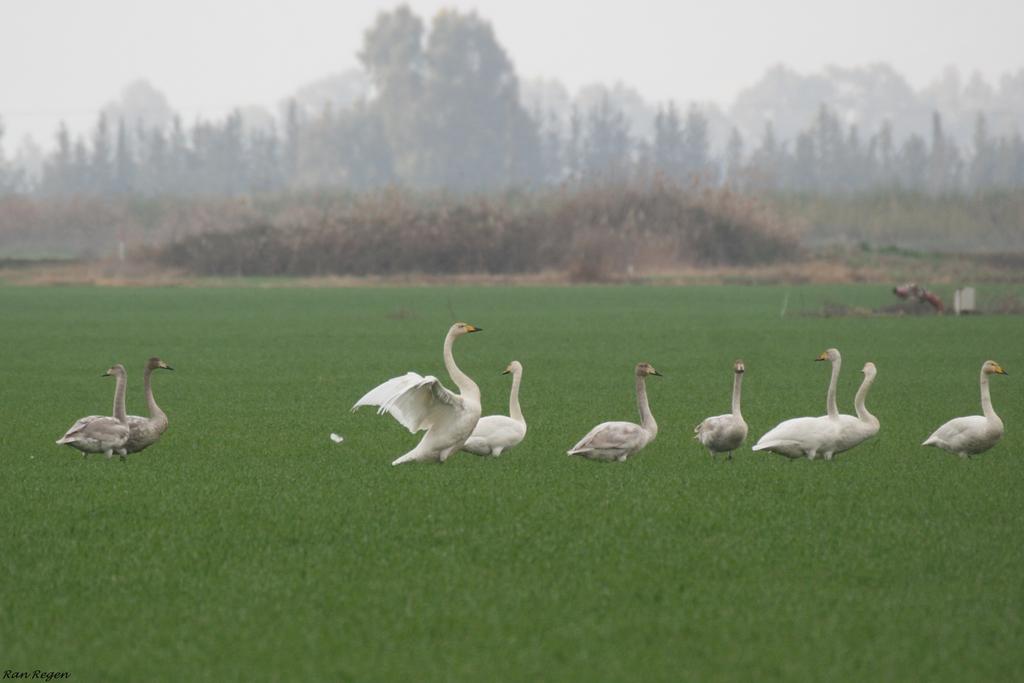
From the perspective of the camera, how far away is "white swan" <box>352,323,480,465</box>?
36.7 ft

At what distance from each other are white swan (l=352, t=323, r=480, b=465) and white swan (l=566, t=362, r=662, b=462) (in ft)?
3.01

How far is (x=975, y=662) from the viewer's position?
6734mm

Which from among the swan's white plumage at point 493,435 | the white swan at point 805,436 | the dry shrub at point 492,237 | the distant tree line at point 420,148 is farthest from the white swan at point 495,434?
the distant tree line at point 420,148

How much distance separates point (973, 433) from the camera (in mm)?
12383

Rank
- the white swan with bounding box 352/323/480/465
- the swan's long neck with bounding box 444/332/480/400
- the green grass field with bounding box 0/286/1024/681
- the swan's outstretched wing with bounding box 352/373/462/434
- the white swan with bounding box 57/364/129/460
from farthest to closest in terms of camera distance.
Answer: the white swan with bounding box 57/364/129/460
the swan's long neck with bounding box 444/332/480/400
the white swan with bounding box 352/323/480/465
the swan's outstretched wing with bounding box 352/373/462/434
the green grass field with bounding box 0/286/1024/681

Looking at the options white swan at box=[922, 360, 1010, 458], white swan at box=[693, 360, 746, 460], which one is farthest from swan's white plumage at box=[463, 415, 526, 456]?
white swan at box=[922, 360, 1010, 458]

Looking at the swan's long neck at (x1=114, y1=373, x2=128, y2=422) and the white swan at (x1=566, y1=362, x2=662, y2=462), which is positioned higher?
the swan's long neck at (x1=114, y1=373, x2=128, y2=422)

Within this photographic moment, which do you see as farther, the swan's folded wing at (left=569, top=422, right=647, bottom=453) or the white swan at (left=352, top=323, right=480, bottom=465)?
the swan's folded wing at (left=569, top=422, right=647, bottom=453)

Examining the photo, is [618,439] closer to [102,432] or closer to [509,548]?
[509,548]

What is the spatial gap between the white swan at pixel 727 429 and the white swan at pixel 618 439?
1.41ft

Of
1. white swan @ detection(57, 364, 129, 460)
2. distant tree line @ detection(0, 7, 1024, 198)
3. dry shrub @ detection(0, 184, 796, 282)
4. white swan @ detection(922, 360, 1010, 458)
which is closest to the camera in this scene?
white swan @ detection(922, 360, 1010, 458)

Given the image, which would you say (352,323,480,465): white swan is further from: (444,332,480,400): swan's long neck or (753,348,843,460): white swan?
(753,348,843,460): white swan

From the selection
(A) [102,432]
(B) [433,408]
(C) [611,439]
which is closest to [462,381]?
(B) [433,408]

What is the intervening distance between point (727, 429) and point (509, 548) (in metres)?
3.62
